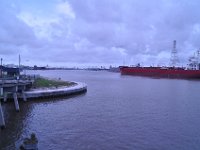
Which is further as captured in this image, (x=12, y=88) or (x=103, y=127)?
(x=12, y=88)

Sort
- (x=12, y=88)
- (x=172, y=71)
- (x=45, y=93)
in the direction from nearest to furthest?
(x=12, y=88), (x=45, y=93), (x=172, y=71)

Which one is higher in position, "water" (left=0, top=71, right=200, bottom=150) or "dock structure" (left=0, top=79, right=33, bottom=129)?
"dock structure" (left=0, top=79, right=33, bottom=129)

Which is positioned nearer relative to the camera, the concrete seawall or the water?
the water

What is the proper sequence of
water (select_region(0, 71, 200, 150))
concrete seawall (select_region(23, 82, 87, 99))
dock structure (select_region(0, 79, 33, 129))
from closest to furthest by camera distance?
water (select_region(0, 71, 200, 150)) → dock structure (select_region(0, 79, 33, 129)) → concrete seawall (select_region(23, 82, 87, 99))

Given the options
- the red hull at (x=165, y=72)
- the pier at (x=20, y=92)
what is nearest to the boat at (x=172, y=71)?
the red hull at (x=165, y=72)

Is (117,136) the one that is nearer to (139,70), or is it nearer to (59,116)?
(59,116)

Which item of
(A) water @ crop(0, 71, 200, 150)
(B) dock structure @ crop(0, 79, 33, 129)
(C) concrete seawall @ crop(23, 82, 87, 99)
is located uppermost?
(B) dock structure @ crop(0, 79, 33, 129)

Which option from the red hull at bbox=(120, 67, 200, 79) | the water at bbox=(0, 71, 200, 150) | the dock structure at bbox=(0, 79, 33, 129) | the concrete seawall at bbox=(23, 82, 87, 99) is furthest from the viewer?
the red hull at bbox=(120, 67, 200, 79)

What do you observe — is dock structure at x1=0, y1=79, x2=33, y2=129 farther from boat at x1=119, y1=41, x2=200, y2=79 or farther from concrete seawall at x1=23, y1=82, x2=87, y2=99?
boat at x1=119, y1=41, x2=200, y2=79

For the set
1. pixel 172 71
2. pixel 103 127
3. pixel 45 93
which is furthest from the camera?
pixel 172 71

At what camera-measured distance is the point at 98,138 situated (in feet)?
80.8

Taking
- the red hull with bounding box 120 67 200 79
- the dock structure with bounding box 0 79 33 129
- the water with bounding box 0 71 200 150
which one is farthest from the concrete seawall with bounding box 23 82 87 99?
the red hull with bounding box 120 67 200 79

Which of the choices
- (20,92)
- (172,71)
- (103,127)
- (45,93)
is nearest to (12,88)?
(20,92)

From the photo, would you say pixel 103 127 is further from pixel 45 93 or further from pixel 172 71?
pixel 172 71
